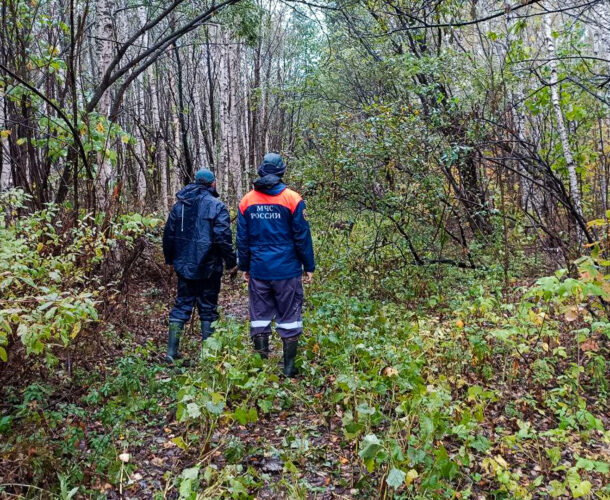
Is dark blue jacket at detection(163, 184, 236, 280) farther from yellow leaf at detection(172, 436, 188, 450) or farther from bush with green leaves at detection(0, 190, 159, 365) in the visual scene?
yellow leaf at detection(172, 436, 188, 450)

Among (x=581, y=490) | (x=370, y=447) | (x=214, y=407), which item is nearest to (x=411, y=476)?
(x=370, y=447)

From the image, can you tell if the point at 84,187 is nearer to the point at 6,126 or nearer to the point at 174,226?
the point at 6,126

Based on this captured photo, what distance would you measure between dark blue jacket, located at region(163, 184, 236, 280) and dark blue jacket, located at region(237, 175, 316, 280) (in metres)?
0.47

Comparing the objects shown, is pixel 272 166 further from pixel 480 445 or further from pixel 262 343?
pixel 480 445

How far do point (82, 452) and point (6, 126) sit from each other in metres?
3.70

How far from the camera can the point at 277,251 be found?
183 inches

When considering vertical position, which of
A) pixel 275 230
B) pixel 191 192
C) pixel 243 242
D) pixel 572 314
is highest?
pixel 191 192

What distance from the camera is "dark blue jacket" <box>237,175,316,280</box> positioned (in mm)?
4629

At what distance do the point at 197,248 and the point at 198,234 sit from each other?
0.15 metres

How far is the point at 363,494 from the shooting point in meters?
2.91

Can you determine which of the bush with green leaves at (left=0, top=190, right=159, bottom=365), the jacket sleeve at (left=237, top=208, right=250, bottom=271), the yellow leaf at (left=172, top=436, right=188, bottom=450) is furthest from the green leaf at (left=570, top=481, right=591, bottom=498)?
the jacket sleeve at (left=237, top=208, right=250, bottom=271)

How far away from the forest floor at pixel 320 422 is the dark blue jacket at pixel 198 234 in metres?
0.80

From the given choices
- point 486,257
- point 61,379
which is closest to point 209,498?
point 61,379

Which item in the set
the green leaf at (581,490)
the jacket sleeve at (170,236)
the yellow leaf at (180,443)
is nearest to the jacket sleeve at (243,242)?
the jacket sleeve at (170,236)
